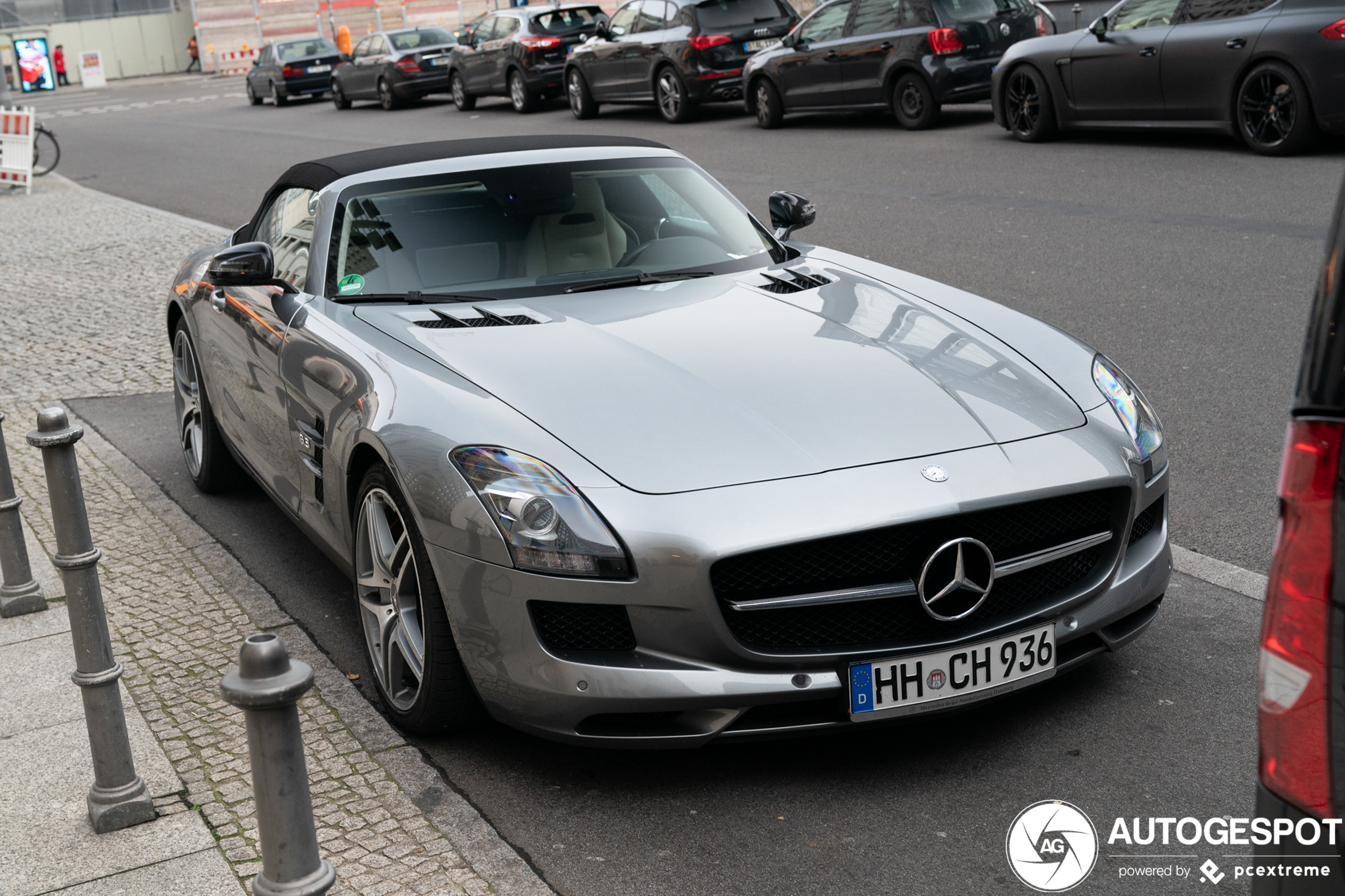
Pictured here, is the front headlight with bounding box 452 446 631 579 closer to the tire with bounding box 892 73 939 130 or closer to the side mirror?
the side mirror

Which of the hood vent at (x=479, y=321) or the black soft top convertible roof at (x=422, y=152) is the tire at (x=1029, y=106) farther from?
the hood vent at (x=479, y=321)

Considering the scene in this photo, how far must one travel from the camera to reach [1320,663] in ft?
5.96

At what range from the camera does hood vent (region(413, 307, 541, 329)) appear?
4.28 metres

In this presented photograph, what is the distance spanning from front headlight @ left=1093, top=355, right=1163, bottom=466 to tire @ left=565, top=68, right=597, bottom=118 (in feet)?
62.4

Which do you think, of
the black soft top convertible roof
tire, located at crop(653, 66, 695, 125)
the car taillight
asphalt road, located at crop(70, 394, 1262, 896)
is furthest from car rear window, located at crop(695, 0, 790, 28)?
the car taillight

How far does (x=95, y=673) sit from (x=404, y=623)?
78cm

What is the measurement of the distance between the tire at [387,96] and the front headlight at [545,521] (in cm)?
2760

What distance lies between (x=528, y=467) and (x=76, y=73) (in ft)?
230

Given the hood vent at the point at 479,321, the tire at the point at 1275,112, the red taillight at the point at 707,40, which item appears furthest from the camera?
the red taillight at the point at 707,40

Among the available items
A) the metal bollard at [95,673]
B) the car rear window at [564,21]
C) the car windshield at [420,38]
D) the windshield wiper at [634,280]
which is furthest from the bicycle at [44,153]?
the metal bollard at [95,673]

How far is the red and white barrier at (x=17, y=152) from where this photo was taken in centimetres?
1917

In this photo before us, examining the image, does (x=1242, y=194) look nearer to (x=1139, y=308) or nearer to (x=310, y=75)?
(x=1139, y=308)

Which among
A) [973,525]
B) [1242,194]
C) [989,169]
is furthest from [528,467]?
[989,169]

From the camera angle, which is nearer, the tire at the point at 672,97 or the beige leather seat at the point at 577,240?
the beige leather seat at the point at 577,240
